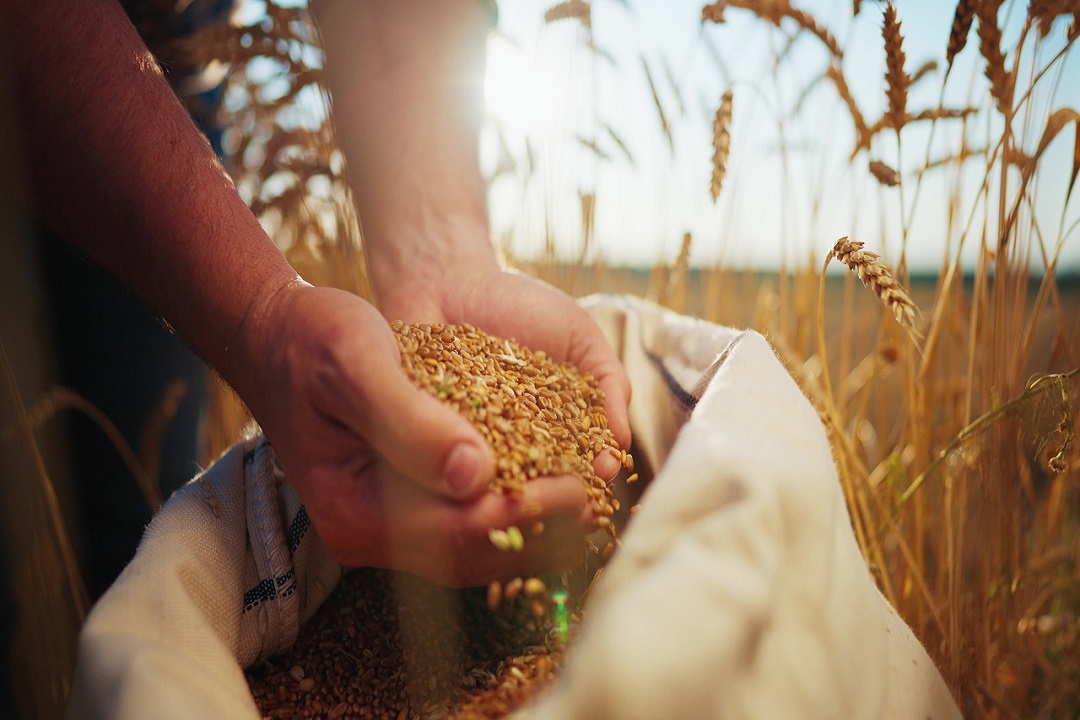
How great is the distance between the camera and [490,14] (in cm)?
108

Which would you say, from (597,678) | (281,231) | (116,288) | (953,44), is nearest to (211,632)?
(597,678)

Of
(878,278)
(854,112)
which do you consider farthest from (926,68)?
(878,278)

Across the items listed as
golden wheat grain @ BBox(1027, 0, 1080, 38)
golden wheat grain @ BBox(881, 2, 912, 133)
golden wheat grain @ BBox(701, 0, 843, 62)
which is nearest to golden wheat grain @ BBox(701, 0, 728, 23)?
golden wheat grain @ BBox(701, 0, 843, 62)

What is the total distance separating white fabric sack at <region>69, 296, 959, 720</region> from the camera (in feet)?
1.37

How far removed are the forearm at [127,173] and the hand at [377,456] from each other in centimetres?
6

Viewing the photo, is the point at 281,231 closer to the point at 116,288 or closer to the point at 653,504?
the point at 116,288

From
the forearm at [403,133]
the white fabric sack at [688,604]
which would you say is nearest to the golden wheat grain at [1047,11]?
the white fabric sack at [688,604]

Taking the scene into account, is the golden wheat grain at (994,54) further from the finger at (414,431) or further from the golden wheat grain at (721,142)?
the finger at (414,431)

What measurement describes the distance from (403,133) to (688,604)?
832 mm

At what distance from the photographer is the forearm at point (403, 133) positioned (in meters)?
0.95

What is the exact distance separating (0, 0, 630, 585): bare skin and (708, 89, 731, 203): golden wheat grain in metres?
0.39

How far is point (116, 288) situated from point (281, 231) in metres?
0.79

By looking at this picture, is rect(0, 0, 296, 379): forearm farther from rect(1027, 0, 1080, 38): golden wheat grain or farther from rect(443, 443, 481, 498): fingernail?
→ rect(1027, 0, 1080, 38): golden wheat grain

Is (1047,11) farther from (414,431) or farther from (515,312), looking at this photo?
(414,431)
